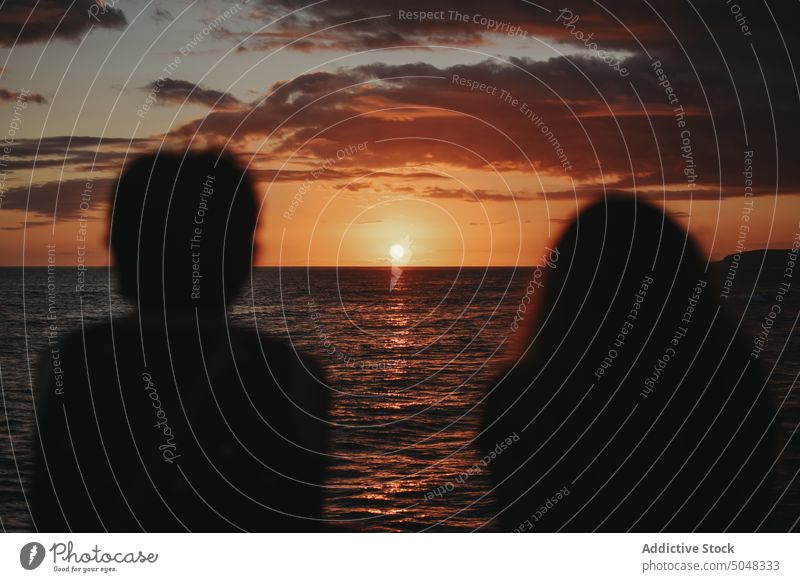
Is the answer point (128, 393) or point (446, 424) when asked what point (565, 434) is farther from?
point (446, 424)

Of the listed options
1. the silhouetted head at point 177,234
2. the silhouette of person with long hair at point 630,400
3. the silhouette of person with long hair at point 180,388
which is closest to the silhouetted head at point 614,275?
the silhouette of person with long hair at point 630,400

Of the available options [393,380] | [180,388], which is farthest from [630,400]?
[393,380]

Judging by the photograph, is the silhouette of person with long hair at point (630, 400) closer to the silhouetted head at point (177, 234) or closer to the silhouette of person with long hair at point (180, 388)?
the silhouette of person with long hair at point (180, 388)

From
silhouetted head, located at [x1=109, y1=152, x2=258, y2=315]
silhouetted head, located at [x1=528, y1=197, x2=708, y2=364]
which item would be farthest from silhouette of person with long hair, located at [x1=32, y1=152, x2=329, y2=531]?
silhouetted head, located at [x1=528, y1=197, x2=708, y2=364]

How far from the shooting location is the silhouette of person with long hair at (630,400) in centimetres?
325

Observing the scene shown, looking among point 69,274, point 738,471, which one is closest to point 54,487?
point 738,471

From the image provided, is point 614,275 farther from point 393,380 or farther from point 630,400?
point 393,380

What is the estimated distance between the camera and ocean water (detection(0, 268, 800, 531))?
778 inches

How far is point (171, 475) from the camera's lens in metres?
3.12

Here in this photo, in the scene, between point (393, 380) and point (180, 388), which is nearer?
point (180, 388)

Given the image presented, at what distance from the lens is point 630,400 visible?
3.43 m

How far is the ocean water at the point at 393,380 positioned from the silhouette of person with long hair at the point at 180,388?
0.33 m

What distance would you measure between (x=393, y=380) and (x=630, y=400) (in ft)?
129

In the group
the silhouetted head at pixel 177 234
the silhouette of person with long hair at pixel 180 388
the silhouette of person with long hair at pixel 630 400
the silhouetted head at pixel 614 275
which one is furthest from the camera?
the silhouette of person with long hair at pixel 630 400
